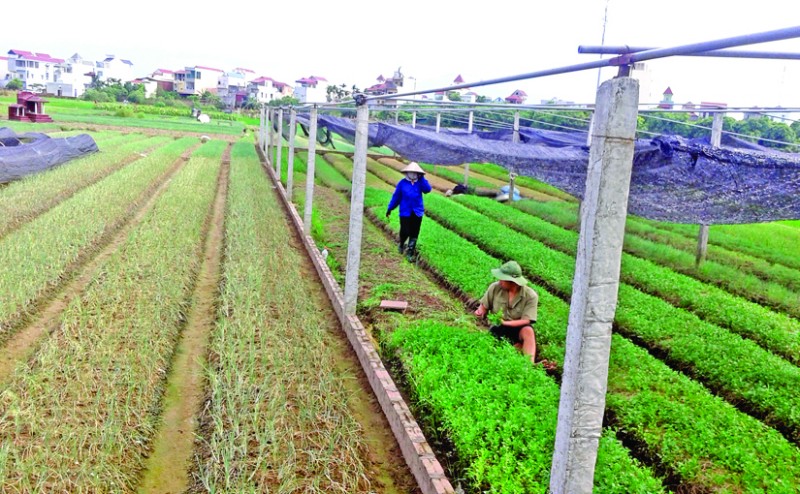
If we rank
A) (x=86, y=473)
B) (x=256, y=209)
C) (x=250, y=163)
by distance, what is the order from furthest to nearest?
(x=250, y=163) → (x=256, y=209) → (x=86, y=473)

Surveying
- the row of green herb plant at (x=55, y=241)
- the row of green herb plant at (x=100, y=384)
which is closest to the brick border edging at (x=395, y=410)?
the row of green herb plant at (x=100, y=384)

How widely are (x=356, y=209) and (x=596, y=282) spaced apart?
4632mm

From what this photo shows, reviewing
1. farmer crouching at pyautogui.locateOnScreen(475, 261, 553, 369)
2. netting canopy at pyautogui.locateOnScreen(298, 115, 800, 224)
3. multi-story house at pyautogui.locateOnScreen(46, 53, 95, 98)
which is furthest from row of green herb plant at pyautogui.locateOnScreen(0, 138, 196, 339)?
multi-story house at pyautogui.locateOnScreen(46, 53, 95, 98)

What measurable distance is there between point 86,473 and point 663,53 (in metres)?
3.64

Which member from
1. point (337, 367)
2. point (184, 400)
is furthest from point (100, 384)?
point (337, 367)

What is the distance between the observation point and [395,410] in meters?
4.86

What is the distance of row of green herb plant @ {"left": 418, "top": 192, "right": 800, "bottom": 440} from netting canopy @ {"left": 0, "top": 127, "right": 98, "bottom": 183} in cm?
1287

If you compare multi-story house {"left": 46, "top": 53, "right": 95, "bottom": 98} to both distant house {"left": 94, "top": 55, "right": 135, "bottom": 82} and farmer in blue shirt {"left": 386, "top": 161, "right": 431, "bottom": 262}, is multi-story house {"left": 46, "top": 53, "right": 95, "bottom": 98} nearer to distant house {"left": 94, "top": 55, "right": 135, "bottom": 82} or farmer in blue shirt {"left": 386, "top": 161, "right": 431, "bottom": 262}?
distant house {"left": 94, "top": 55, "right": 135, "bottom": 82}

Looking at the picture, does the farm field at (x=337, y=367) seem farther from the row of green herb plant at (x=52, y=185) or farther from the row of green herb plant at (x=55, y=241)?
the row of green herb plant at (x=52, y=185)

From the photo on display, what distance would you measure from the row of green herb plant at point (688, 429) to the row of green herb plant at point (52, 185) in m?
9.01

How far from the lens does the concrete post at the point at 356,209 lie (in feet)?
22.5

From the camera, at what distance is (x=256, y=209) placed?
1281 centimetres

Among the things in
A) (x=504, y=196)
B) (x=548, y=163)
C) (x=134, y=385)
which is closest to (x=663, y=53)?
(x=134, y=385)

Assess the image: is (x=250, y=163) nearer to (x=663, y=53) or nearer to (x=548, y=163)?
(x=548, y=163)
